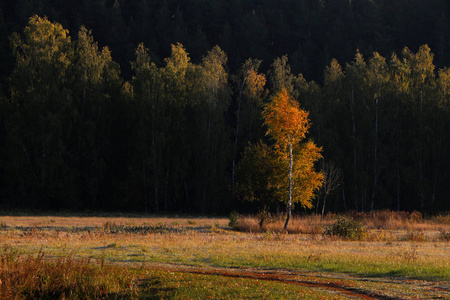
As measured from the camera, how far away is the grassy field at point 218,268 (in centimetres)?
1566

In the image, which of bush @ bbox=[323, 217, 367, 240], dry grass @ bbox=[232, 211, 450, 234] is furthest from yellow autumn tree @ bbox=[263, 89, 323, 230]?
bush @ bbox=[323, 217, 367, 240]

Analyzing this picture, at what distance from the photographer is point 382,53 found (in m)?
85.4

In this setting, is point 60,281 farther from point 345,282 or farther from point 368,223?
point 368,223

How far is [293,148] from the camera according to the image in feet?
133

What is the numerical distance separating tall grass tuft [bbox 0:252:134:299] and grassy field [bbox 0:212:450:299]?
30 mm

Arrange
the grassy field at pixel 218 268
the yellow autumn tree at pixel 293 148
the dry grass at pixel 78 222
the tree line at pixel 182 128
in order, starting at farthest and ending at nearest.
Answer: the tree line at pixel 182 128 < the dry grass at pixel 78 222 < the yellow autumn tree at pixel 293 148 < the grassy field at pixel 218 268

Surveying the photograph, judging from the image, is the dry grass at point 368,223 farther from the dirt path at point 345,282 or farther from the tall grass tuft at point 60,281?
the tall grass tuft at point 60,281

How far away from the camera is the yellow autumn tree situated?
39531mm

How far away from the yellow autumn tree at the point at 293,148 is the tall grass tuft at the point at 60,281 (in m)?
23.5

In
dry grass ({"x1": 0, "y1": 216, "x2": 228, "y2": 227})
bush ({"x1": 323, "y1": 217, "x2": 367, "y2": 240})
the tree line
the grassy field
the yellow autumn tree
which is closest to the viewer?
the grassy field

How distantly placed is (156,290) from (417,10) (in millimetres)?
86105

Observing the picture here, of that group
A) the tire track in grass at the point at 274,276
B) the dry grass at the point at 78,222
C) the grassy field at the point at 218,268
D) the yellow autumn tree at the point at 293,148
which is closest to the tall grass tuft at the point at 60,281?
the grassy field at the point at 218,268

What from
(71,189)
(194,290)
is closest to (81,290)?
(194,290)

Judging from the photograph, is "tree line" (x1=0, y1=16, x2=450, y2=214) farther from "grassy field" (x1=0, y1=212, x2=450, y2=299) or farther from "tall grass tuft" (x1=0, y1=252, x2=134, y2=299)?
"tall grass tuft" (x1=0, y1=252, x2=134, y2=299)
